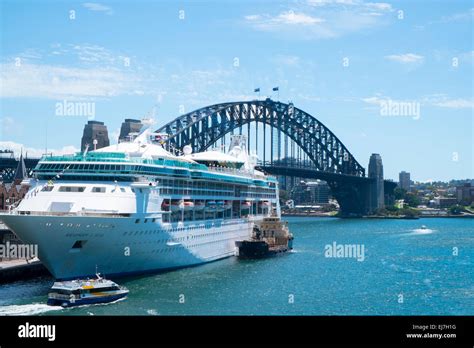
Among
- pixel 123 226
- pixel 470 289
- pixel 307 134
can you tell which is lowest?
pixel 470 289

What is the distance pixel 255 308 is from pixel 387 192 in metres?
130

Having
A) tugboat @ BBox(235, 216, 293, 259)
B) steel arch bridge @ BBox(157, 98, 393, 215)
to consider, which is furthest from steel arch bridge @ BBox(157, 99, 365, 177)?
tugboat @ BBox(235, 216, 293, 259)

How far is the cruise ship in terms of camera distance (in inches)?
1249

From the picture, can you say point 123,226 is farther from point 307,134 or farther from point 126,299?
point 307,134

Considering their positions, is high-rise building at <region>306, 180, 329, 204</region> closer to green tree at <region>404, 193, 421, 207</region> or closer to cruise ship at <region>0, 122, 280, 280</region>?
green tree at <region>404, 193, 421, 207</region>

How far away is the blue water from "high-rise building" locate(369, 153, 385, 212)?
300 ft

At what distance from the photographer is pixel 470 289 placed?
116ft

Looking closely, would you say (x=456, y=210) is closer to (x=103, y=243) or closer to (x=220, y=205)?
(x=220, y=205)

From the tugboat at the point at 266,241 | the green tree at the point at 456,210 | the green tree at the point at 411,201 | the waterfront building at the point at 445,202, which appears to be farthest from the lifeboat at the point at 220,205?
the waterfront building at the point at 445,202

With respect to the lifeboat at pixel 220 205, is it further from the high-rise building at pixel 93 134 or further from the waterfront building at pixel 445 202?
the waterfront building at pixel 445 202

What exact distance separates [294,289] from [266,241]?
1784cm

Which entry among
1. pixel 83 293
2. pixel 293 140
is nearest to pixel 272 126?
pixel 293 140

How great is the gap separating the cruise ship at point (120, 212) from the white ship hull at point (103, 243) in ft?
0.16
